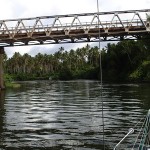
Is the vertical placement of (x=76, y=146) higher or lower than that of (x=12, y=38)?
lower

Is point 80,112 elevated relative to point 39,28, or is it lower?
lower

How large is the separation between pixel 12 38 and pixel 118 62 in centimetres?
6244

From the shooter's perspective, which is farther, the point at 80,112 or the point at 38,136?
the point at 80,112

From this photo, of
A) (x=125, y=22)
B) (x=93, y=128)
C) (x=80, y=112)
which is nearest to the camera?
(x=93, y=128)

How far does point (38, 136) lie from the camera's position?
19.2 metres

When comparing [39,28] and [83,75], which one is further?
[83,75]

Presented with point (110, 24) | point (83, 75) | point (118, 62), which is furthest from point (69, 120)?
point (83, 75)

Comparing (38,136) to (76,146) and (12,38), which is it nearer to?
(76,146)

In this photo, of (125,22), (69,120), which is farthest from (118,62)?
(69,120)

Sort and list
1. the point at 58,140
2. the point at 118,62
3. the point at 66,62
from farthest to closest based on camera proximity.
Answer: the point at 66,62, the point at 118,62, the point at 58,140

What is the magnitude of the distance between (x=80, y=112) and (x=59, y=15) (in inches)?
1351

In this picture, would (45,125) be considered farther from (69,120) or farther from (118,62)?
(118,62)

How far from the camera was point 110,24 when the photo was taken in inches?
2346

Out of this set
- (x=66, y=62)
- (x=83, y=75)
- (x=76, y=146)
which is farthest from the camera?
(x=66, y=62)
